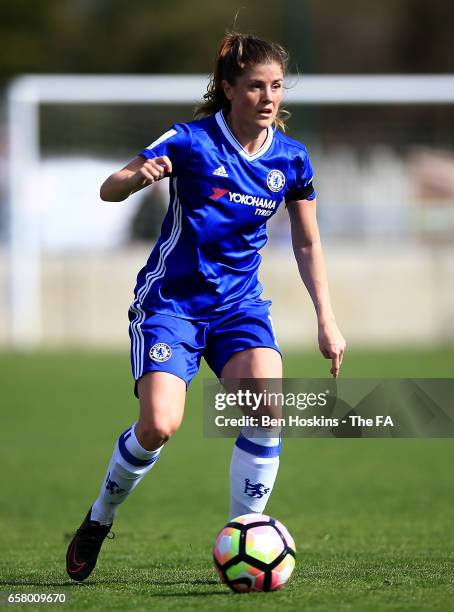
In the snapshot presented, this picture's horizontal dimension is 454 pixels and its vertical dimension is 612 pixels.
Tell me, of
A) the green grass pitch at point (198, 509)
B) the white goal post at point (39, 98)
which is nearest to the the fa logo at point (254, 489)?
the green grass pitch at point (198, 509)

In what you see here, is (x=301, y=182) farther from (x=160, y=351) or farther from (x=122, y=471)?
(x=122, y=471)

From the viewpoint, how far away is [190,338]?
503cm

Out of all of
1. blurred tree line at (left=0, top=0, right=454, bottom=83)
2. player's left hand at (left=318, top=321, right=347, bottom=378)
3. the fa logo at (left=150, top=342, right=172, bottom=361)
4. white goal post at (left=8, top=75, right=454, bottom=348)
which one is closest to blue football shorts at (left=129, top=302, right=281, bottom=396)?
the fa logo at (left=150, top=342, right=172, bottom=361)

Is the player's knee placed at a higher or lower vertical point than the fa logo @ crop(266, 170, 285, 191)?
lower

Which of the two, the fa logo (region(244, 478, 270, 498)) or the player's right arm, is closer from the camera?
the player's right arm

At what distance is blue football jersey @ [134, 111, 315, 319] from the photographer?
504 cm

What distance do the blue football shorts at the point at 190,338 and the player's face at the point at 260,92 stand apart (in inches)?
32.2

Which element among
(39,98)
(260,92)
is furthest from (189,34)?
(260,92)

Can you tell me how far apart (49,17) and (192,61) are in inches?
180

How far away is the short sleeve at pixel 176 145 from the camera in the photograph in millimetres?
4902

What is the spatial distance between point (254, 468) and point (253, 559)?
23.9 inches

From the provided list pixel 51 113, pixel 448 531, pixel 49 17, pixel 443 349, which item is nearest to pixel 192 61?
pixel 49 17

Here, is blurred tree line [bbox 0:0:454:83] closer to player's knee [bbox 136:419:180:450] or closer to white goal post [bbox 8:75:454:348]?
white goal post [bbox 8:75:454:348]

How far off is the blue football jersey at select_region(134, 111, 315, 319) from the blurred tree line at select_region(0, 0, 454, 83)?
2973cm
